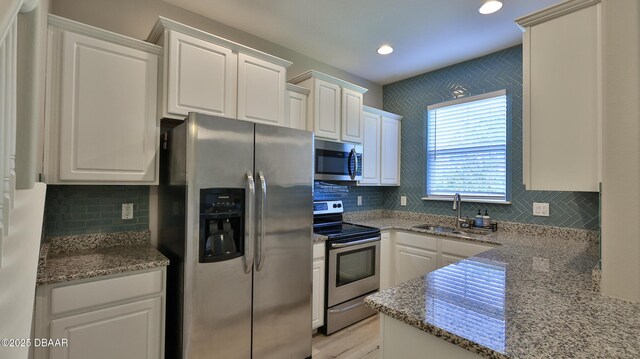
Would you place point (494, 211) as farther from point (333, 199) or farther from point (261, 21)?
point (261, 21)

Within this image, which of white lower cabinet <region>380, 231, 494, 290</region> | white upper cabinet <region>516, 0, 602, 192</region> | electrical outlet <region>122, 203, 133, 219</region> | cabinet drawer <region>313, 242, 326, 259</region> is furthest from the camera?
white lower cabinet <region>380, 231, 494, 290</region>

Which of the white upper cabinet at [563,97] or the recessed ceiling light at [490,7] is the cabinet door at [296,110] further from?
the white upper cabinet at [563,97]

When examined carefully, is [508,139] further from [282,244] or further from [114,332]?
[114,332]

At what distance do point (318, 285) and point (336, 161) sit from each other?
4.17 ft

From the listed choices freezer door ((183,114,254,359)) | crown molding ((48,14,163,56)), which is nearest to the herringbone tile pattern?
freezer door ((183,114,254,359))

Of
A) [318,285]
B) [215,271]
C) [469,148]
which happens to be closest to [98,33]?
[215,271]

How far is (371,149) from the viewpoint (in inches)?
144

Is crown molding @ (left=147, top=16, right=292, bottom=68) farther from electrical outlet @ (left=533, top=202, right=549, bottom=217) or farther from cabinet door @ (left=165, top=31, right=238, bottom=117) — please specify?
→ electrical outlet @ (left=533, top=202, right=549, bottom=217)

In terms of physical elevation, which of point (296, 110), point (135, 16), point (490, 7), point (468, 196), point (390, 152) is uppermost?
point (490, 7)

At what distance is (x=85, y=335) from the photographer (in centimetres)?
158

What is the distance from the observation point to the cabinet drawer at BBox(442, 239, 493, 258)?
8.72 ft

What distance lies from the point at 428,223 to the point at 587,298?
2511 millimetres

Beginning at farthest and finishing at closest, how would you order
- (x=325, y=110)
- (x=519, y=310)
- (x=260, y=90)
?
(x=325, y=110) → (x=260, y=90) → (x=519, y=310)

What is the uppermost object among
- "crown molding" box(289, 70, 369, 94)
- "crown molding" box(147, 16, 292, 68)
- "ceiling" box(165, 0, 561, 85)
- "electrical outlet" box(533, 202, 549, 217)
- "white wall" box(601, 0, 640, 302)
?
"ceiling" box(165, 0, 561, 85)
